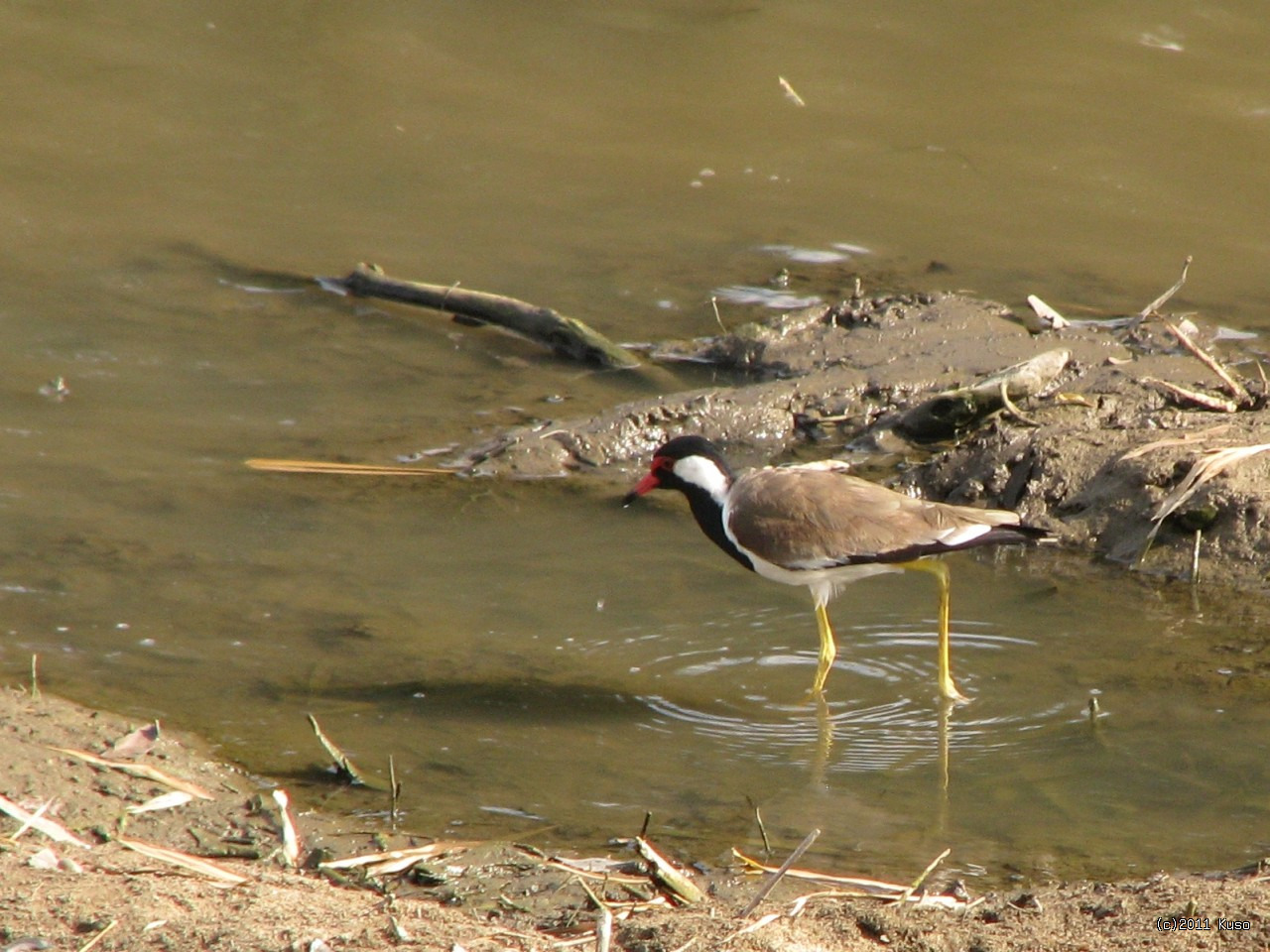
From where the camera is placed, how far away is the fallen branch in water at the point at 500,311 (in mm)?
9336

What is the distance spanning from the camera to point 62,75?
527 inches

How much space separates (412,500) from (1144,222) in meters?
6.70

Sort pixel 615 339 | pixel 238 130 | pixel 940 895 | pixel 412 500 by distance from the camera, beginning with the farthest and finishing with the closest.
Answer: pixel 238 130, pixel 615 339, pixel 412 500, pixel 940 895

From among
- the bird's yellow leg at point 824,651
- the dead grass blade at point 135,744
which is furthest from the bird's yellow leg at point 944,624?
the dead grass blade at point 135,744

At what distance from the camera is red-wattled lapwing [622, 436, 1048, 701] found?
619 cm

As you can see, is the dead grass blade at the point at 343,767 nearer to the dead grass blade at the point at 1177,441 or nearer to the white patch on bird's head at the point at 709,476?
the white patch on bird's head at the point at 709,476

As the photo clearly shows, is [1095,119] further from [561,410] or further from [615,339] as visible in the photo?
[561,410]

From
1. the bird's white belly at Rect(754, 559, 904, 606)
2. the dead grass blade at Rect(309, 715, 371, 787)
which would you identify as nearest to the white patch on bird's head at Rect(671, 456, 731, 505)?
the bird's white belly at Rect(754, 559, 904, 606)

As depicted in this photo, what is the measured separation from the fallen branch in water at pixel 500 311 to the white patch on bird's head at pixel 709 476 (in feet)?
8.80

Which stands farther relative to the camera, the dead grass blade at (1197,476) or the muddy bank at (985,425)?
→ the muddy bank at (985,425)

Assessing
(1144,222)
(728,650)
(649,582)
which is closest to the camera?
(728,650)

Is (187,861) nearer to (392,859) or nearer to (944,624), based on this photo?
(392,859)

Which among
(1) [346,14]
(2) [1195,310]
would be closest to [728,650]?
(2) [1195,310]

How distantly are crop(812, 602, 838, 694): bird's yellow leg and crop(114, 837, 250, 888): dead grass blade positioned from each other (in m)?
2.54
